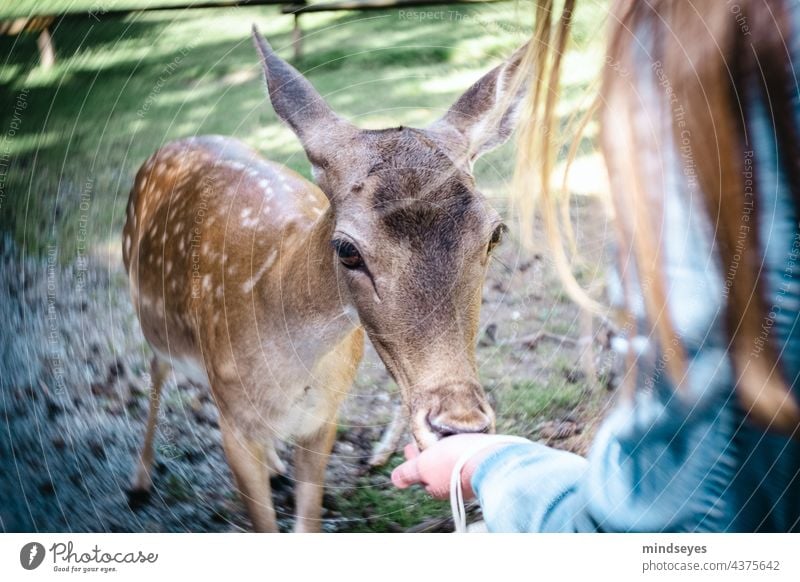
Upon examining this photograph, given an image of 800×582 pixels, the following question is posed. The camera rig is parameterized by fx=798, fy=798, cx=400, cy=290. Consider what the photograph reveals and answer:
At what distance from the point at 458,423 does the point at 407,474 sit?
18cm

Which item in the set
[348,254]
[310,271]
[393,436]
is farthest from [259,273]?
[393,436]

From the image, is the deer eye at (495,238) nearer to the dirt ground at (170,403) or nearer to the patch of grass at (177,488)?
the dirt ground at (170,403)

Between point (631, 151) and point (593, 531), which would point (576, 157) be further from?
point (593, 531)

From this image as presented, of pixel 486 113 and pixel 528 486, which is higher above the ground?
pixel 486 113

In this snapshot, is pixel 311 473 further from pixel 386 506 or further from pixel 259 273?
pixel 259 273

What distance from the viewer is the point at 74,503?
143 cm

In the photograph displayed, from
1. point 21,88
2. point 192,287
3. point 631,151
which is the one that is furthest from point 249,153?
point 631,151

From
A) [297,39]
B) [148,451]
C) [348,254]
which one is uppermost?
[297,39]

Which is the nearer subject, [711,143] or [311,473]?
[711,143]

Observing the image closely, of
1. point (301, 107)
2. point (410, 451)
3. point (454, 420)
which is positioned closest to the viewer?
point (454, 420)

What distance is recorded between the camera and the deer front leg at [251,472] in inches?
57.2

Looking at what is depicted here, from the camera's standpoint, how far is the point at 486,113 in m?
1.31

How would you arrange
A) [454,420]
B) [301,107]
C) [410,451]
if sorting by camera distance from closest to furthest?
[454,420], [301,107], [410,451]

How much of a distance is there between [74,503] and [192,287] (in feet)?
1.44
